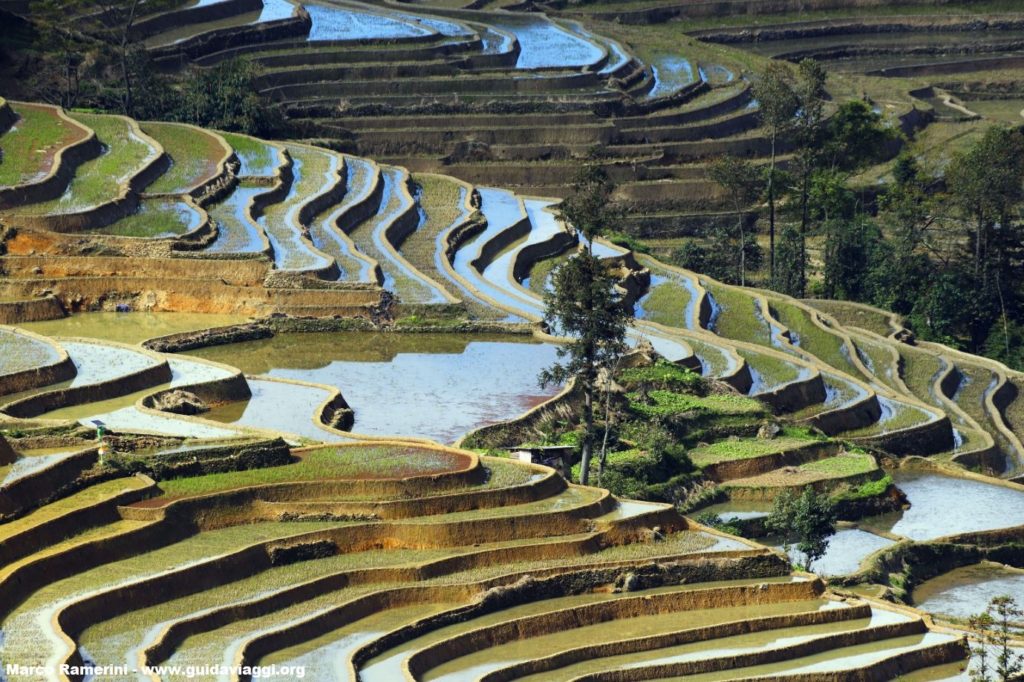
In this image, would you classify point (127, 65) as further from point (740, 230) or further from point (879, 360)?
point (879, 360)

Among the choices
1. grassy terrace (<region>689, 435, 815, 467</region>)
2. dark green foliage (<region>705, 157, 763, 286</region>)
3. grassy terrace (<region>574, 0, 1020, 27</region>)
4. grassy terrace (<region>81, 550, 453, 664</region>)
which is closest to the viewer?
grassy terrace (<region>81, 550, 453, 664</region>)

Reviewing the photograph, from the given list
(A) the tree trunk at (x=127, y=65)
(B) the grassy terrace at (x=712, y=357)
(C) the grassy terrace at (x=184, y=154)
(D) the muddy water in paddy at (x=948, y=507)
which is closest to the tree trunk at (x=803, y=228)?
(B) the grassy terrace at (x=712, y=357)

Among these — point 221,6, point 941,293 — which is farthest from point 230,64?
point 941,293

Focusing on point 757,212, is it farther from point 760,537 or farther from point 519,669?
point 519,669

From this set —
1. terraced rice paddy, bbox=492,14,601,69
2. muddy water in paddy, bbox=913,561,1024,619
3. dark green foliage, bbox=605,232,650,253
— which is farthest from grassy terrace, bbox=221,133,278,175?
muddy water in paddy, bbox=913,561,1024,619

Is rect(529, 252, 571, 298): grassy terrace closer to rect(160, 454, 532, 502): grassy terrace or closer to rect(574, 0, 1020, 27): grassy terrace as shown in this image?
rect(160, 454, 532, 502): grassy terrace

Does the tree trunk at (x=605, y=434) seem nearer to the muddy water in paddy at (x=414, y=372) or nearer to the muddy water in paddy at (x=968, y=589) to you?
the muddy water in paddy at (x=414, y=372)
